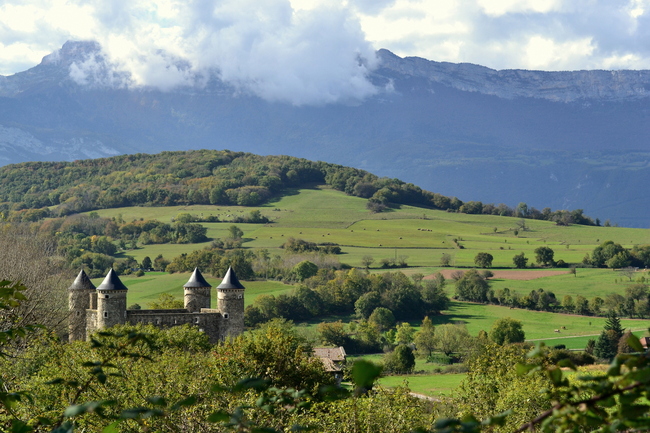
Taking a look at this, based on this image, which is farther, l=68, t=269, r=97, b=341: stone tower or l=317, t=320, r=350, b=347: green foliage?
l=317, t=320, r=350, b=347: green foliage

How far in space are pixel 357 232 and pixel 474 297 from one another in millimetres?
38796

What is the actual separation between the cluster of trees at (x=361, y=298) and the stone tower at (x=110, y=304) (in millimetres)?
32019

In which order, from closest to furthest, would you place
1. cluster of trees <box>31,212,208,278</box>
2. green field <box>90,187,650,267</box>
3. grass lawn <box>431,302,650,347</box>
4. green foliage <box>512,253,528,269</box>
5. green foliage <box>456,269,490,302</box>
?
grass lawn <box>431,302,650,347</box> < green foliage <box>456,269,490,302</box> < green foliage <box>512,253,528,269</box> < cluster of trees <box>31,212,208,278</box> < green field <box>90,187,650,267</box>

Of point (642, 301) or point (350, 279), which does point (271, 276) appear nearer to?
point (350, 279)

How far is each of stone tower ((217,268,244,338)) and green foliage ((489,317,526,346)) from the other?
30772 mm

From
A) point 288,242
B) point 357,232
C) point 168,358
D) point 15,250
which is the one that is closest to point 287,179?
point 357,232

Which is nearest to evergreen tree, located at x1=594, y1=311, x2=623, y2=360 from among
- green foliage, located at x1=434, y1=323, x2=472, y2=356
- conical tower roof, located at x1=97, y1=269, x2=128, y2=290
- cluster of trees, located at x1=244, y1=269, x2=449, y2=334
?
green foliage, located at x1=434, y1=323, x2=472, y2=356

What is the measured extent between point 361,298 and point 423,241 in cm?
3644

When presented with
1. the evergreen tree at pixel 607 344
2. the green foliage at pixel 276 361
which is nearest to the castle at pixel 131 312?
the green foliage at pixel 276 361

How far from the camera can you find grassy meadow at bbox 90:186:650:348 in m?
82.2

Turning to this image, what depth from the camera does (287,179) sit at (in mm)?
→ 166125

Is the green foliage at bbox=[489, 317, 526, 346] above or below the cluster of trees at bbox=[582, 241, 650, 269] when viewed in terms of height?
below

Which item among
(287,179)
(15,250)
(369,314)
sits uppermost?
(287,179)

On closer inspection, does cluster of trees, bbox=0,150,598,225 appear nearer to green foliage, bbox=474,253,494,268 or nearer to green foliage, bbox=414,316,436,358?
green foliage, bbox=474,253,494,268
